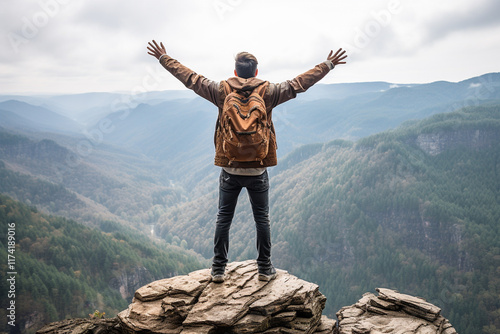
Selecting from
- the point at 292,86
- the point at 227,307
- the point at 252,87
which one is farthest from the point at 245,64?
the point at 227,307

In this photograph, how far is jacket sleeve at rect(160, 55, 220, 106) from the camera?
7430 mm

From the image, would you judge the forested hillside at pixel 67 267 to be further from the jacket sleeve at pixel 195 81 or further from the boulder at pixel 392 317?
the jacket sleeve at pixel 195 81

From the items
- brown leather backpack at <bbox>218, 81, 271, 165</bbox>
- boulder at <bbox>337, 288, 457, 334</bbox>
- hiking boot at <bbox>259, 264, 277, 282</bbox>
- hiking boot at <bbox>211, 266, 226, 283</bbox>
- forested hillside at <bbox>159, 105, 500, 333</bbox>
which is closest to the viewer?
brown leather backpack at <bbox>218, 81, 271, 165</bbox>

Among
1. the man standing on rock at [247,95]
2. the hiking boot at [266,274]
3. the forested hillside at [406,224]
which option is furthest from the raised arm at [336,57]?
the forested hillside at [406,224]

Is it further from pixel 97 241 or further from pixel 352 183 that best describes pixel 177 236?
pixel 352 183

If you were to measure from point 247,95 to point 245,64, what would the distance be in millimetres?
772

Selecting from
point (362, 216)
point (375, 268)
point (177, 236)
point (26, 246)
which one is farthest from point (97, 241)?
point (362, 216)

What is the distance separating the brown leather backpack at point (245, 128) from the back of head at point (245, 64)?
698mm

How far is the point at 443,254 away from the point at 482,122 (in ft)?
296

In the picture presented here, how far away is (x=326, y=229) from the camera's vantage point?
Result: 16188 cm

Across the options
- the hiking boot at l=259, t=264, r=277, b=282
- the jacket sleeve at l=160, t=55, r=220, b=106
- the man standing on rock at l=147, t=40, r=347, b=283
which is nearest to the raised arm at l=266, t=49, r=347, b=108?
the man standing on rock at l=147, t=40, r=347, b=283

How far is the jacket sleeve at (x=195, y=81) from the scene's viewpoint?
24.4 ft

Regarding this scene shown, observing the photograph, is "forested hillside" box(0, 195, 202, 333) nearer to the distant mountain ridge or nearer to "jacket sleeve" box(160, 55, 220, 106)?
the distant mountain ridge

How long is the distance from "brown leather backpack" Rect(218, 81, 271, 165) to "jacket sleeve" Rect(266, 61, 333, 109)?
44 cm
